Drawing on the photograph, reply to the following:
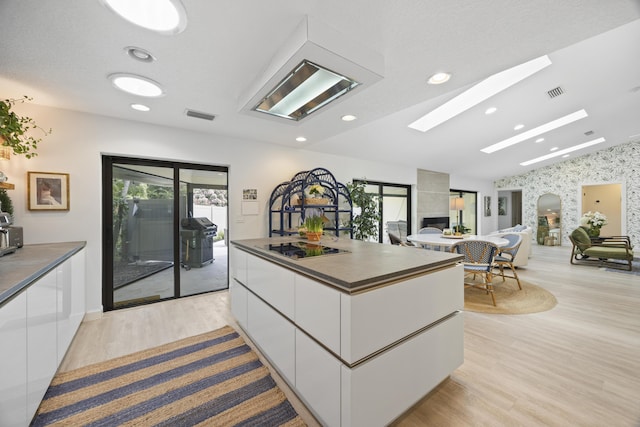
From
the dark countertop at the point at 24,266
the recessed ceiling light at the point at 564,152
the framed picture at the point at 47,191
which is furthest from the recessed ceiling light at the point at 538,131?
the framed picture at the point at 47,191

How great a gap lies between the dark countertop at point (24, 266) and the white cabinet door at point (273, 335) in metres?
1.33

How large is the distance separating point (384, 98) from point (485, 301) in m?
2.98

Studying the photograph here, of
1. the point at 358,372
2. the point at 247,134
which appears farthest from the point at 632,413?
the point at 247,134

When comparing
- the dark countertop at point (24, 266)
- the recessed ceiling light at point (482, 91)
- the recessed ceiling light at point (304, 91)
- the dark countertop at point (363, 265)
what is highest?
the recessed ceiling light at point (482, 91)

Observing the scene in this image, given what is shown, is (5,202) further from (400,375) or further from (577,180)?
(577,180)

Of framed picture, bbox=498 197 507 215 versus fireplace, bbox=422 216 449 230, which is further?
framed picture, bbox=498 197 507 215

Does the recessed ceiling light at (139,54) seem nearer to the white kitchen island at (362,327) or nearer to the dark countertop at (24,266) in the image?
the dark countertop at (24,266)

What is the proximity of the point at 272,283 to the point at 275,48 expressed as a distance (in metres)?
1.64

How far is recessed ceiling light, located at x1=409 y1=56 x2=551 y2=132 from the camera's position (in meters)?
3.23

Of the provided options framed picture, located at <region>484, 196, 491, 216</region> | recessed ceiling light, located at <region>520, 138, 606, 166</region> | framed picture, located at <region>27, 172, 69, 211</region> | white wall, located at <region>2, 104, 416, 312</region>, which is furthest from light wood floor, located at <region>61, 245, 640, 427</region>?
framed picture, located at <region>484, 196, 491, 216</region>

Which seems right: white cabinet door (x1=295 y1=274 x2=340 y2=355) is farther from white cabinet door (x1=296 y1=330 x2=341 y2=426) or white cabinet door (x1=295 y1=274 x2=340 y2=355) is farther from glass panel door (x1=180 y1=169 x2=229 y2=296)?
glass panel door (x1=180 y1=169 x2=229 y2=296)

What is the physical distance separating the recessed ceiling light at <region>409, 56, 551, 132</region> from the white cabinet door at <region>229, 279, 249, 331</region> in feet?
11.7

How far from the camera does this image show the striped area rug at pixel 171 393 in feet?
4.89

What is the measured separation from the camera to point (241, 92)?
7.64 ft
